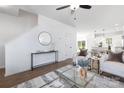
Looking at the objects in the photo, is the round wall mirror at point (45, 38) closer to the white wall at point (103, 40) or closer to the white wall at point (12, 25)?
the white wall at point (12, 25)

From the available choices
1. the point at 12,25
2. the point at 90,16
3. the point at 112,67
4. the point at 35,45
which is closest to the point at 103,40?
the point at 90,16

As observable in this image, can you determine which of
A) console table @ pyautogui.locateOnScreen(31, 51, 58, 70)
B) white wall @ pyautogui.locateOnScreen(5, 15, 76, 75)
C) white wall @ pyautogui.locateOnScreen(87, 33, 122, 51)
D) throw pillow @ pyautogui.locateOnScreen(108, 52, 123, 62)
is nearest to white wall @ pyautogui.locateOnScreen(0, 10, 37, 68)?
white wall @ pyautogui.locateOnScreen(5, 15, 76, 75)

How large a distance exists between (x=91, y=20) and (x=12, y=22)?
3394mm

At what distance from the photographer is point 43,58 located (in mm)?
4391

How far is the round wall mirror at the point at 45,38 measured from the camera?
4.29 m

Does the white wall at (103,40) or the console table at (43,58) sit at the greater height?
the white wall at (103,40)

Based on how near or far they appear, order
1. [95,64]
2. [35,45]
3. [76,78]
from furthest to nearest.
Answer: [35,45]
[95,64]
[76,78]

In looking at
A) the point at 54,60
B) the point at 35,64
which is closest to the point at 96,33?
the point at 54,60

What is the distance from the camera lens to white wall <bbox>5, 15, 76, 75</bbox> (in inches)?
131

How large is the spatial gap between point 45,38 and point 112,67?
283 centimetres

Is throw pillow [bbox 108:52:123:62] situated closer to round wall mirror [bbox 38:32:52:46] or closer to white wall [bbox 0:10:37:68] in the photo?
round wall mirror [bbox 38:32:52:46]

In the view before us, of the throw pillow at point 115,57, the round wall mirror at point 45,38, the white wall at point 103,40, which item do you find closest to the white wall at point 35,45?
the round wall mirror at point 45,38

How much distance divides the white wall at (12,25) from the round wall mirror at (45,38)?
2.72 ft

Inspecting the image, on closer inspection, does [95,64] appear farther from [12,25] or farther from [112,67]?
[12,25]
